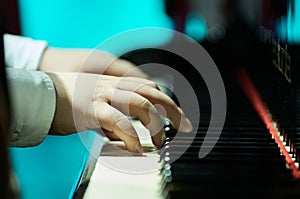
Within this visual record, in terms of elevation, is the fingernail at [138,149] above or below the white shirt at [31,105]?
below

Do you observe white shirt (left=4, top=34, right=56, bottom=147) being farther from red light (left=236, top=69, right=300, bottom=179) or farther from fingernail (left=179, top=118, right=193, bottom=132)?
red light (left=236, top=69, right=300, bottom=179)

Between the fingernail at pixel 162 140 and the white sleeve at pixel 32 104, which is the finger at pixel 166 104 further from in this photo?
the white sleeve at pixel 32 104

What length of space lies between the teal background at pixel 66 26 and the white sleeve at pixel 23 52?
415mm

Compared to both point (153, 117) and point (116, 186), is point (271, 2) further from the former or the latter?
point (116, 186)

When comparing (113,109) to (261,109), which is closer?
(113,109)

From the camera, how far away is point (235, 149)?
2.57 ft

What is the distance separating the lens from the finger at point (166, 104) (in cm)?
87

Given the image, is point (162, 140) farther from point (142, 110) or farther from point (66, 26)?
point (66, 26)

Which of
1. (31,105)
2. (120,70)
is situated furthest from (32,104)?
(120,70)

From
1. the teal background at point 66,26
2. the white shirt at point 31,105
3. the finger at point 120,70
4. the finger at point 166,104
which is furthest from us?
the teal background at point 66,26

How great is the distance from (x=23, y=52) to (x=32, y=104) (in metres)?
0.46

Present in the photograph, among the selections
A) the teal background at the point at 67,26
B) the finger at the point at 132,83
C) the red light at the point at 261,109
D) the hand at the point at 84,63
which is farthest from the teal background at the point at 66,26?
the finger at the point at 132,83

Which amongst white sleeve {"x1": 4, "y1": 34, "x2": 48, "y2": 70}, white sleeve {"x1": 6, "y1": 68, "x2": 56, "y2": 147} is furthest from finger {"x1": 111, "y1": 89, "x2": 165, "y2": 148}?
white sleeve {"x1": 4, "y1": 34, "x2": 48, "y2": 70}

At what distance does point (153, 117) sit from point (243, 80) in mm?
344
